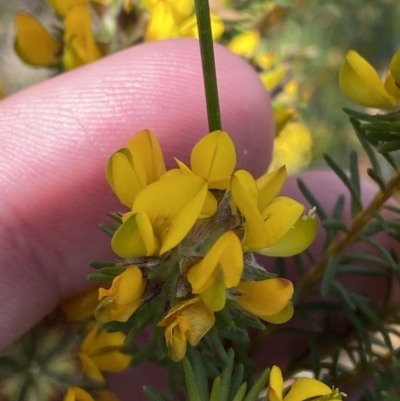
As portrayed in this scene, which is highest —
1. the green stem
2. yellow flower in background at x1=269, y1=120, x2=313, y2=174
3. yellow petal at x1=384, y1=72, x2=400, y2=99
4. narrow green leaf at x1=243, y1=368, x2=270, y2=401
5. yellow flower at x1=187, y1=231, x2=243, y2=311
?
the green stem

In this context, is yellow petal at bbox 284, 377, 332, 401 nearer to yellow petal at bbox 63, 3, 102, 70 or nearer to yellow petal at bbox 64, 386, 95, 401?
yellow petal at bbox 64, 386, 95, 401

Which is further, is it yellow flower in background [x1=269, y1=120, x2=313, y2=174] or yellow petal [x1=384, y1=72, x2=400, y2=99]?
yellow flower in background [x1=269, y1=120, x2=313, y2=174]

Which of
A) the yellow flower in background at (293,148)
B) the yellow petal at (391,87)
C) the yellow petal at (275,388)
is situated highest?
the yellow petal at (391,87)

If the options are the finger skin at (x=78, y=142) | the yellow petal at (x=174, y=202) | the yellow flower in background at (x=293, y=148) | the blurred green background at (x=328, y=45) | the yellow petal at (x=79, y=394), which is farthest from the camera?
the blurred green background at (x=328, y=45)

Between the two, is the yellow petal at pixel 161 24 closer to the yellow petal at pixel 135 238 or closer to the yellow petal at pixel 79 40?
the yellow petal at pixel 79 40

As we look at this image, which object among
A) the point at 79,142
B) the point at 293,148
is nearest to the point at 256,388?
the point at 79,142

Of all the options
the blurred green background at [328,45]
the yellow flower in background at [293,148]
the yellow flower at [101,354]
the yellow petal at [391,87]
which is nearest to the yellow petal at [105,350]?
the yellow flower at [101,354]

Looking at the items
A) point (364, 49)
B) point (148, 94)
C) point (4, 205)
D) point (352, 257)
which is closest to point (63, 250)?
point (4, 205)

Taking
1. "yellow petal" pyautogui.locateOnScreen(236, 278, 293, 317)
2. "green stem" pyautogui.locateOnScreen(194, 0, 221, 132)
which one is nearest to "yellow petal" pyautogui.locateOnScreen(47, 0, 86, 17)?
"green stem" pyautogui.locateOnScreen(194, 0, 221, 132)
